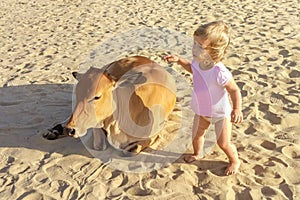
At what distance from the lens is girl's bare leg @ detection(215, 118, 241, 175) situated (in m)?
3.40

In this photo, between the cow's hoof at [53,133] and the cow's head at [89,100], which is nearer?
the cow's head at [89,100]

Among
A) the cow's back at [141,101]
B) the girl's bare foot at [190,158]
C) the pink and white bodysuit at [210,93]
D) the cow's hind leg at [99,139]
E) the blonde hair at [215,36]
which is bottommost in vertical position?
the girl's bare foot at [190,158]

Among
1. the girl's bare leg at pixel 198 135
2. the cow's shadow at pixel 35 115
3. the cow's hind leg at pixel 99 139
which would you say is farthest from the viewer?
the cow's shadow at pixel 35 115

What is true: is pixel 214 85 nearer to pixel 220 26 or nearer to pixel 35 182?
pixel 220 26

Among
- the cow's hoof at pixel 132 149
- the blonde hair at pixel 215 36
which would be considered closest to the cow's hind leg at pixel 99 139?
the cow's hoof at pixel 132 149

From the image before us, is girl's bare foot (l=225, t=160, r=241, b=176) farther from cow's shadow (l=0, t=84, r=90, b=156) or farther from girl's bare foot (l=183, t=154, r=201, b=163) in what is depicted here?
cow's shadow (l=0, t=84, r=90, b=156)

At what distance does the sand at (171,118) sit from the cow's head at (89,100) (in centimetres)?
47

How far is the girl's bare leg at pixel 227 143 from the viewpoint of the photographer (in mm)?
3400

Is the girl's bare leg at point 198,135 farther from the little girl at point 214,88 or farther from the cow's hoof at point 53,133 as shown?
the cow's hoof at point 53,133

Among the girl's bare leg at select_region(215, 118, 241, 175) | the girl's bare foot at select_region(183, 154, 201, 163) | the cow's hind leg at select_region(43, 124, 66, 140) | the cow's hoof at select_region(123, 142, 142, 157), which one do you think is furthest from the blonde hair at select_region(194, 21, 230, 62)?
the cow's hind leg at select_region(43, 124, 66, 140)

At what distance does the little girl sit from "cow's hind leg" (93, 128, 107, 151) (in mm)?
851

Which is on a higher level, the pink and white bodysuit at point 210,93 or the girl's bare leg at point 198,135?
the pink and white bodysuit at point 210,93

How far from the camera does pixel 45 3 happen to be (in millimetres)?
11820

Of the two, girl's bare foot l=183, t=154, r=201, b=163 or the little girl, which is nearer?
the little girl
